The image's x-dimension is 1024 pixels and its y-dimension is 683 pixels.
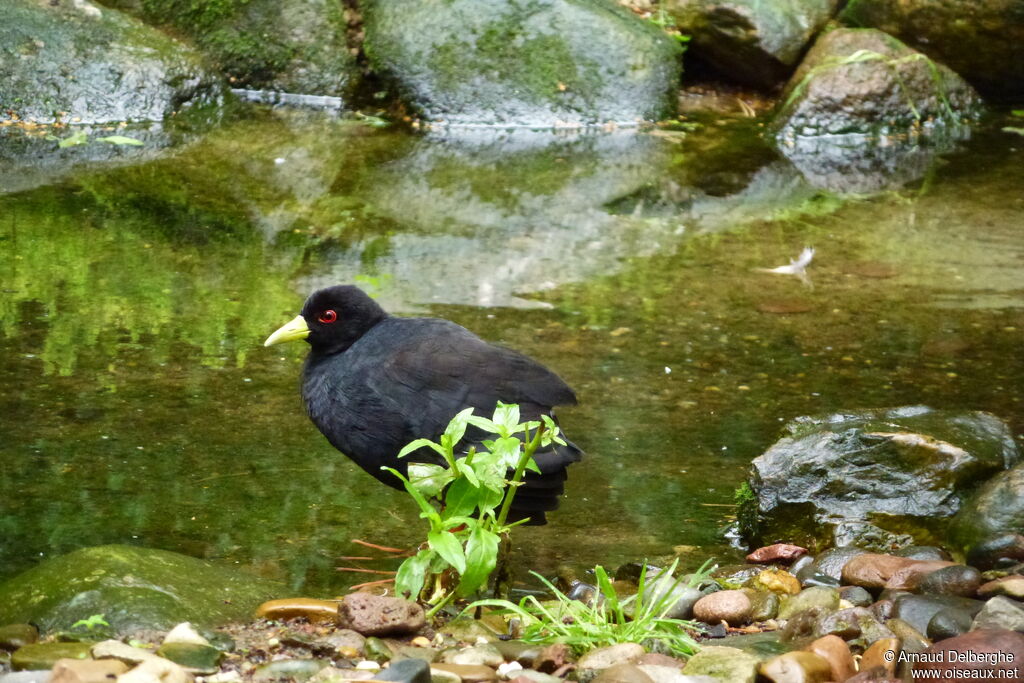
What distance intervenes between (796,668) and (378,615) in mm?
1147

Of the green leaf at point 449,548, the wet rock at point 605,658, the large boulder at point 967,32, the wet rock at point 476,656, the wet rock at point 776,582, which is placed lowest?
the wet rock at point 776,582

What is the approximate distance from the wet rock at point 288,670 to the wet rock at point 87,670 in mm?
336

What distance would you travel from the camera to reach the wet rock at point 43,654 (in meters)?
2.97

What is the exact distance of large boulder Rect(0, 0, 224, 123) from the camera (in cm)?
1027

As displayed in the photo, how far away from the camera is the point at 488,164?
9.65m

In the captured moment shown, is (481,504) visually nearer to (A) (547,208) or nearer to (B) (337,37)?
(A) (547,208)

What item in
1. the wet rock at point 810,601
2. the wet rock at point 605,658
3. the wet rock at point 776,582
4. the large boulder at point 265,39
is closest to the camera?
the wet rock at point 605,658

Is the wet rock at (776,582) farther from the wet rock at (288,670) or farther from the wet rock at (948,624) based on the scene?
the wet rock at (288,670)

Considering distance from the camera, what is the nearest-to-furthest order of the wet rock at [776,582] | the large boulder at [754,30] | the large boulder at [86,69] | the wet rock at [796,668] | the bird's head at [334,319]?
the wet rock at [796,668] → the wet rock at [776,582] → the bird's head at [334,319] → the large boulder at [86,69] → the large boulder at [754,30]

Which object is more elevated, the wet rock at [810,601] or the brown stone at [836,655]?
the brown stone at [836,655]

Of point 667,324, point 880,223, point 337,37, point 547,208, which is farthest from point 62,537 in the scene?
point 337,37

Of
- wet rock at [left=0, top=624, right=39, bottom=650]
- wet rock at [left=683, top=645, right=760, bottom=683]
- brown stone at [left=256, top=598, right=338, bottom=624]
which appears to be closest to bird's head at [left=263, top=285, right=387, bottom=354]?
brown stone at [left=256, top=598, right=338, bottom=624]

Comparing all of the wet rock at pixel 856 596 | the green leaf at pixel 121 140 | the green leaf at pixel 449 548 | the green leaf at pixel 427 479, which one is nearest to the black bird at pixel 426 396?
the green leaf at pixel 427 479

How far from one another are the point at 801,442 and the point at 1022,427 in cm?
129
